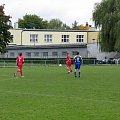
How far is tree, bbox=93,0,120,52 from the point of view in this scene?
185 feet

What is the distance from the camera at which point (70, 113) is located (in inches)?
455

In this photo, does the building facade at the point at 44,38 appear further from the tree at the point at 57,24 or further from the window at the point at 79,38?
the tree at the point at 57,24

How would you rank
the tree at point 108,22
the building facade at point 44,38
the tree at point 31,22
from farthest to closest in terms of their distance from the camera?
1. the tree at point 31,22
2. the building facade at point 44,38
3. the tree at point 108,22

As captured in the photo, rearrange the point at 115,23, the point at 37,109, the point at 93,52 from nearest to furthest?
1. the point at 37,109
2. the point at 115,23
3. the point at 93,52

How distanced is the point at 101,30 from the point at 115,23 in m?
2.94

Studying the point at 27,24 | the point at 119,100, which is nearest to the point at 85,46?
the point at 27,24

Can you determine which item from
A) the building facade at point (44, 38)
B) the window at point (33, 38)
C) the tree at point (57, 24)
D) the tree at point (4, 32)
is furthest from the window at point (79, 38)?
the tree at point (57, 24)

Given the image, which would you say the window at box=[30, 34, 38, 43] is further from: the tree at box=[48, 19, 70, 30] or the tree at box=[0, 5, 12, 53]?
the tree at box=[48, 19, 70, 30]

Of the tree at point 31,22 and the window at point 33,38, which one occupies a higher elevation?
the tree at point 31,22

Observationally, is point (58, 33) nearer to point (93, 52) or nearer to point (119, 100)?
point (93, 52)

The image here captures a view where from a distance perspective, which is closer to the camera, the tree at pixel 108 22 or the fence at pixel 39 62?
the tree at pixel 108 22

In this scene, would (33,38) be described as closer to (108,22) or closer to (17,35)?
(17,35)

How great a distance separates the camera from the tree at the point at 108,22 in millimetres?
56406

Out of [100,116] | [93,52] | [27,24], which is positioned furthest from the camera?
[27,24]
